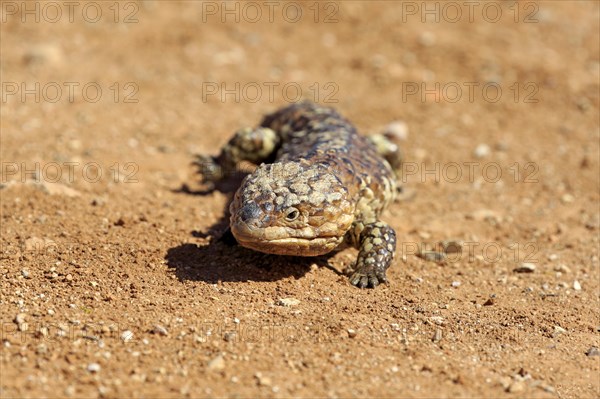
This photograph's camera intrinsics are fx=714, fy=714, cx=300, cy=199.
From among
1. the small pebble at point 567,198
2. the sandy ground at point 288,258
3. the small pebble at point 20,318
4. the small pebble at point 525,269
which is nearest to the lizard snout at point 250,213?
the sandy ground at point 288,258

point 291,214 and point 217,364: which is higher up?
point 291,214

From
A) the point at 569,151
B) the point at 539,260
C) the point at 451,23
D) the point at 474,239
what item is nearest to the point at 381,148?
the point at 474,239

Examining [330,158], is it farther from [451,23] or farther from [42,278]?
[451,23]

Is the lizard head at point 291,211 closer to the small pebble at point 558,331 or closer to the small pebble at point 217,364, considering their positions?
the small pebble at point 217,364

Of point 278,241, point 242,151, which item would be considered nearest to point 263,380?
point 278,241

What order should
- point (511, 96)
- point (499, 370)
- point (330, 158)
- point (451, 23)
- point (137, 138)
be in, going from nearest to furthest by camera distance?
point (499, 370) → point (330, 158) → point (137, 138) → point (511, 96) → point (451, 23)

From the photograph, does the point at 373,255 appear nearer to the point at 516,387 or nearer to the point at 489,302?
the point at 489,302
